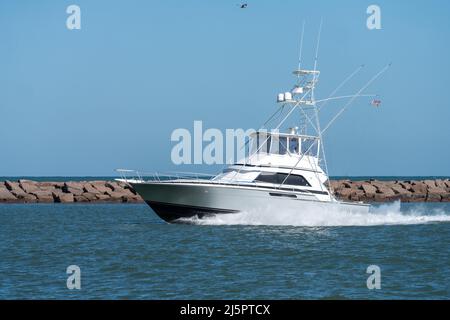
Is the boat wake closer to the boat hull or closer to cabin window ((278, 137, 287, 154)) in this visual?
the boat hull

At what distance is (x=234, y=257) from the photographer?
24.5 metres

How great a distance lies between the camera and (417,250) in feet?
89.8

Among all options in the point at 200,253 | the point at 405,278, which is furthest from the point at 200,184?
the point at 405,278

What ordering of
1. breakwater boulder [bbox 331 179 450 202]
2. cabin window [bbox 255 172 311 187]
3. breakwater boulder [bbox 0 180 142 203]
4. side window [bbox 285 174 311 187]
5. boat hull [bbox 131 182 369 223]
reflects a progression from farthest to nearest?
breakwater boulder [bbox 331 179 450 202]
breakwater boulder [bbox 0 180 142 203]
side window [bbox 285 174 311 187]
cabin window [bbox 255 172 311 187]
boat hull [bbox 131 182 369 223]

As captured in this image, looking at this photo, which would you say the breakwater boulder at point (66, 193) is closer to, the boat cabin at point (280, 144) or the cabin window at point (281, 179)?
the boat cabin at point (280, 144)

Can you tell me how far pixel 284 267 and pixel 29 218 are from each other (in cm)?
2361

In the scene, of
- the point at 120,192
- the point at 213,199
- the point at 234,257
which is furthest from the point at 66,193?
the point at 234,257

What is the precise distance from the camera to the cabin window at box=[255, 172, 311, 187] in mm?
32844

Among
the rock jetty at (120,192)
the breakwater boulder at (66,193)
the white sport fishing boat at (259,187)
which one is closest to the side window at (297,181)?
the white sport fishing boat at (259,187)

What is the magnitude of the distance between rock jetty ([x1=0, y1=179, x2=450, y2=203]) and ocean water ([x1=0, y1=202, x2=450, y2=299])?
75.4 feet

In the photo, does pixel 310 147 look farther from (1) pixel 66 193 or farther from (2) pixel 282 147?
(1) pixel 66 193

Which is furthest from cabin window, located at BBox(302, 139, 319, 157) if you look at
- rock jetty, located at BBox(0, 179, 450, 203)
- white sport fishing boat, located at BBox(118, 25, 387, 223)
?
rock jetty, located at BBox(0, 179, 450, 203)
